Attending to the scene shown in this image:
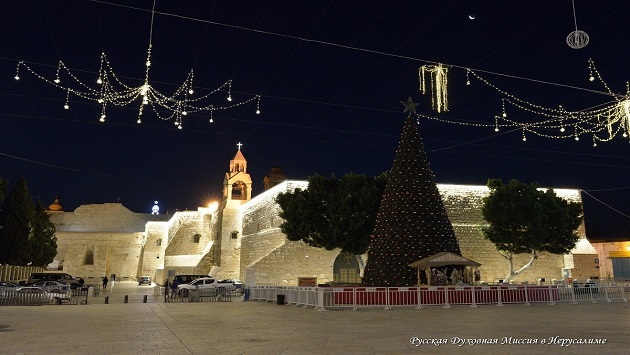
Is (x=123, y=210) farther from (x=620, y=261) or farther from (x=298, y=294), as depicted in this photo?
(x=620, y=261)

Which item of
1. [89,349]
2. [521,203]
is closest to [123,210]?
[521,203]

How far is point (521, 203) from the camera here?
28891 mm

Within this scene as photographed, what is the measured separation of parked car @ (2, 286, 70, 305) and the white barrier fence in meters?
10.1

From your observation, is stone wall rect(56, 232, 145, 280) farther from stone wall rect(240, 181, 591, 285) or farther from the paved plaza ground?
the paved plaza ground

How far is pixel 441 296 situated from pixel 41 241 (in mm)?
37612

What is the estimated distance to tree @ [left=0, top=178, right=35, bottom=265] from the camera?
34.6m

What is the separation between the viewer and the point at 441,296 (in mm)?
15508

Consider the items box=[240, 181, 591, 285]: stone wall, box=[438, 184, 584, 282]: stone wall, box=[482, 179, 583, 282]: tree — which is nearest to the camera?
box=[482, 179, 583, 282]: tree

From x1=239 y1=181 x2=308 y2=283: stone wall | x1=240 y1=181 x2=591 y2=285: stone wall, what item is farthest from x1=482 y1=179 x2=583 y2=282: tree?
x1=239 y1=181 x2=308 y2=283: stone wall

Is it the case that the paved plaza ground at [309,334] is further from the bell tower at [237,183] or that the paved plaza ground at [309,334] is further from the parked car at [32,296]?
the bell tower at [237,183]

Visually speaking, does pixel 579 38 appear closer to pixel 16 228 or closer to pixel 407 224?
pixel 407 224

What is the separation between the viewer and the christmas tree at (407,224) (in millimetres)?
17031

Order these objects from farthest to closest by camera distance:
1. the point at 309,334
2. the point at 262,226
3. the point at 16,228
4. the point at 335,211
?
the point at 16,228, the point at 262,226, the point at 335,211, the point at 309,334

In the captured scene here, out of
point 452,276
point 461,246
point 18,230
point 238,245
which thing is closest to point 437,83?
point 452,276
